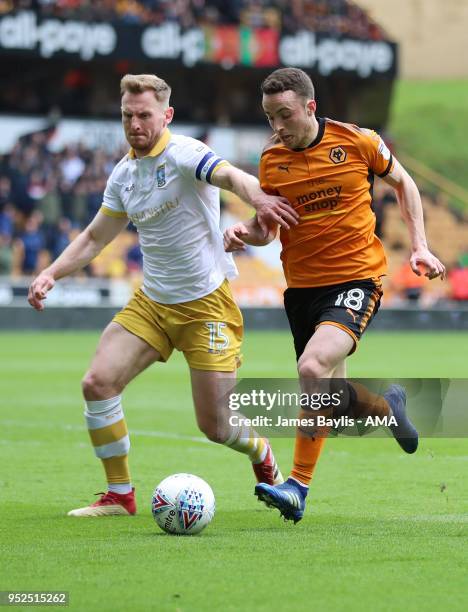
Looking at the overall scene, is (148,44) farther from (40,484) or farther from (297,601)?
(297,601)

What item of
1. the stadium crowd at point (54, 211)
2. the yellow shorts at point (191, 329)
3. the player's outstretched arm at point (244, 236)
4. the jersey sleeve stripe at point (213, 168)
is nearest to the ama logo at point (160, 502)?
the yellow shorts at point (191, 329)

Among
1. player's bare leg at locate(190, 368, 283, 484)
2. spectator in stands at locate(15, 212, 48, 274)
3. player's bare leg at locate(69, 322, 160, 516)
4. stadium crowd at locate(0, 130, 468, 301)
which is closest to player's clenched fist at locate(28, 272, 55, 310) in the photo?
player's bare leg at locate(69, 322, 160, 516)

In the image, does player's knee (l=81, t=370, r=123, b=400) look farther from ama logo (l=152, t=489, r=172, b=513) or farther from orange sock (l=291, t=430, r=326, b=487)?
orange sock (l=291, t=430, r=326, b=487)

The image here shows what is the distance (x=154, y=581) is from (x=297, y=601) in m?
0.67

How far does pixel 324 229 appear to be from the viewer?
683 cm

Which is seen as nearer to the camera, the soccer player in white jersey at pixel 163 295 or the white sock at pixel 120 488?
the soccer player in white jersey at pixel 163 295

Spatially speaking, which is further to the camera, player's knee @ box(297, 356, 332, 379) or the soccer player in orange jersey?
the soccer player in orange jersey

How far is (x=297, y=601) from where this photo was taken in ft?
15.6

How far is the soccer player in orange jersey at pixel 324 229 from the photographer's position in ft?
21.5

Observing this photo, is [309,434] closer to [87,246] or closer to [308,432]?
[308,432]

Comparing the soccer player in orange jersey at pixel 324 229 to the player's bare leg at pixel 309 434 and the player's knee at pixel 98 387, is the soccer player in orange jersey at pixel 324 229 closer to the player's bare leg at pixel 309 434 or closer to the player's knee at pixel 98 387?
the player's bare leg at pixel 309 434

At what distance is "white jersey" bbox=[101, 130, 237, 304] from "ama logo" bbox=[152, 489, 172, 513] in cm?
125

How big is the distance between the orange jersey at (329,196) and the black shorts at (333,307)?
0.05 meters

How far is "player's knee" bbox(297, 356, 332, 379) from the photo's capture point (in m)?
6.40
